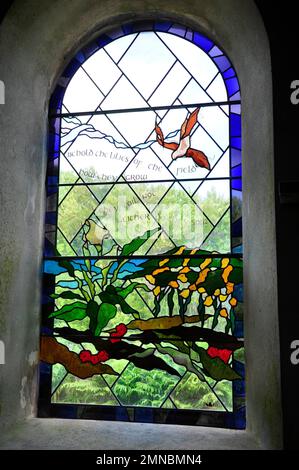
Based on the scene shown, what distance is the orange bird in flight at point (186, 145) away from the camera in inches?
103

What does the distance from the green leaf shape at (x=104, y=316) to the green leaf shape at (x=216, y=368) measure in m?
0.44

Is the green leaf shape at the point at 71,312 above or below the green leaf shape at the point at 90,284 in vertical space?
below

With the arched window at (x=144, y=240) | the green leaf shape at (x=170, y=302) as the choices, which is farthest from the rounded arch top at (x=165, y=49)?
the green leaf shape at (x=170, y=302)

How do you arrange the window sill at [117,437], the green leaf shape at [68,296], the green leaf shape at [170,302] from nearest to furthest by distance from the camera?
the window sill at [117,437]
the green leaf shape at [170,302]
the green leaf shape at [68,296]

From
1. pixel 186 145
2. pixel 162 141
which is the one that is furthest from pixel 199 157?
pixel 162 141

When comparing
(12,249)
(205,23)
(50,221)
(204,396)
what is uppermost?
(205,23)

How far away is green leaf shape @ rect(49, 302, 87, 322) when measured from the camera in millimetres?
2557

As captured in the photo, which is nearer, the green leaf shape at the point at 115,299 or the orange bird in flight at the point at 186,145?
the green leaf shape at the point at 115,299

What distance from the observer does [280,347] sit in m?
1.88

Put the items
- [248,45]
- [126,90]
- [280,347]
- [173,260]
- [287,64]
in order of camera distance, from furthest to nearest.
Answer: [126,90] → [173,260] → [248,45] → [287,64] → [280,347]

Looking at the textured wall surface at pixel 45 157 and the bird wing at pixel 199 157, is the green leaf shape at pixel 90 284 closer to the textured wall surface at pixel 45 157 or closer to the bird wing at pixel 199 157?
the textured wall surface at pixel 45 157

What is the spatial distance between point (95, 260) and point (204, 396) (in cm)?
80
